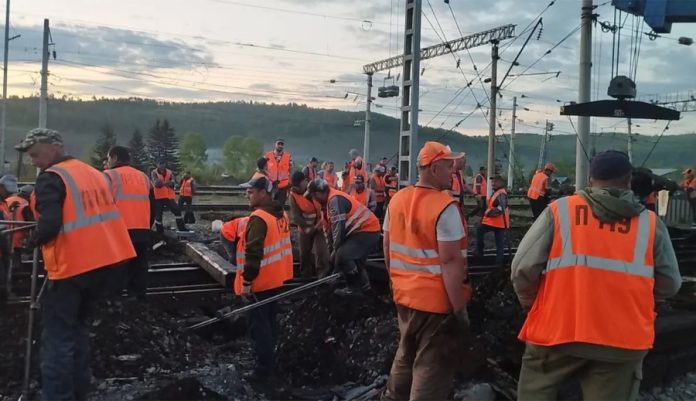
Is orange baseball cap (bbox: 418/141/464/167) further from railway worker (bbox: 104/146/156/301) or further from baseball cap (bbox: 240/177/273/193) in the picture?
railway worker (bbox: 104/146/156/301)

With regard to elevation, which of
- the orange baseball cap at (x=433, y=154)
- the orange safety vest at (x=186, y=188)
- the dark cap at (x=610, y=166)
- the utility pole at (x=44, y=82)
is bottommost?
the orange safety vest at (x=186, y=188)

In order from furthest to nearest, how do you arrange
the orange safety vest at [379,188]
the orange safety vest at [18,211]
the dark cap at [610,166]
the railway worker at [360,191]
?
the orange safety vest at [379,188]
the railway worker at [360,191]
the orange safety vest at [18,211]
the dark cap at [610,166]

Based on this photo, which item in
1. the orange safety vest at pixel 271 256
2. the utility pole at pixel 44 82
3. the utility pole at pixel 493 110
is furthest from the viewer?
the utility pole at pixel 44 82

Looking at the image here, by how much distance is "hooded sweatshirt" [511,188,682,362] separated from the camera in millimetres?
3096

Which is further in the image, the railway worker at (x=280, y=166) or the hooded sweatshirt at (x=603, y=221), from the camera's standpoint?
the railway worker at (x=280, y=166)

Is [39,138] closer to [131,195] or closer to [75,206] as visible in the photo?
[75,206]

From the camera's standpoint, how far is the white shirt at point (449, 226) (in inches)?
149

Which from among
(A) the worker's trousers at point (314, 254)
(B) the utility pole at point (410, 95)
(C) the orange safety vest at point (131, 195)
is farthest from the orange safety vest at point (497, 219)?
(C) the orange safety vest at point (131, 195)

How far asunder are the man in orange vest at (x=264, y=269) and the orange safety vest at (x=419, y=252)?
1682 millimetres

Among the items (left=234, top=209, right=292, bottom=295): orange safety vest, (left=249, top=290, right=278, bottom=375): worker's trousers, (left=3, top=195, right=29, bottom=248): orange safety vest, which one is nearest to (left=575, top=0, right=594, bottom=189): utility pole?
(left=234, top=209, right=292, bottom=295): orange safety vest

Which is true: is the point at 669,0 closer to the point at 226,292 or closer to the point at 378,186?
the point at 226,292

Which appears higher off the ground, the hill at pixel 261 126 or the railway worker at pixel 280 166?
the hill at pixel 261 126

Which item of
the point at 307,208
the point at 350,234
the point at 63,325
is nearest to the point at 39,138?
the point at 63,325

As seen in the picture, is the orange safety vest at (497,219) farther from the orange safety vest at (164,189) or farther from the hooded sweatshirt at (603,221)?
the orange safety vest at (164,189)
